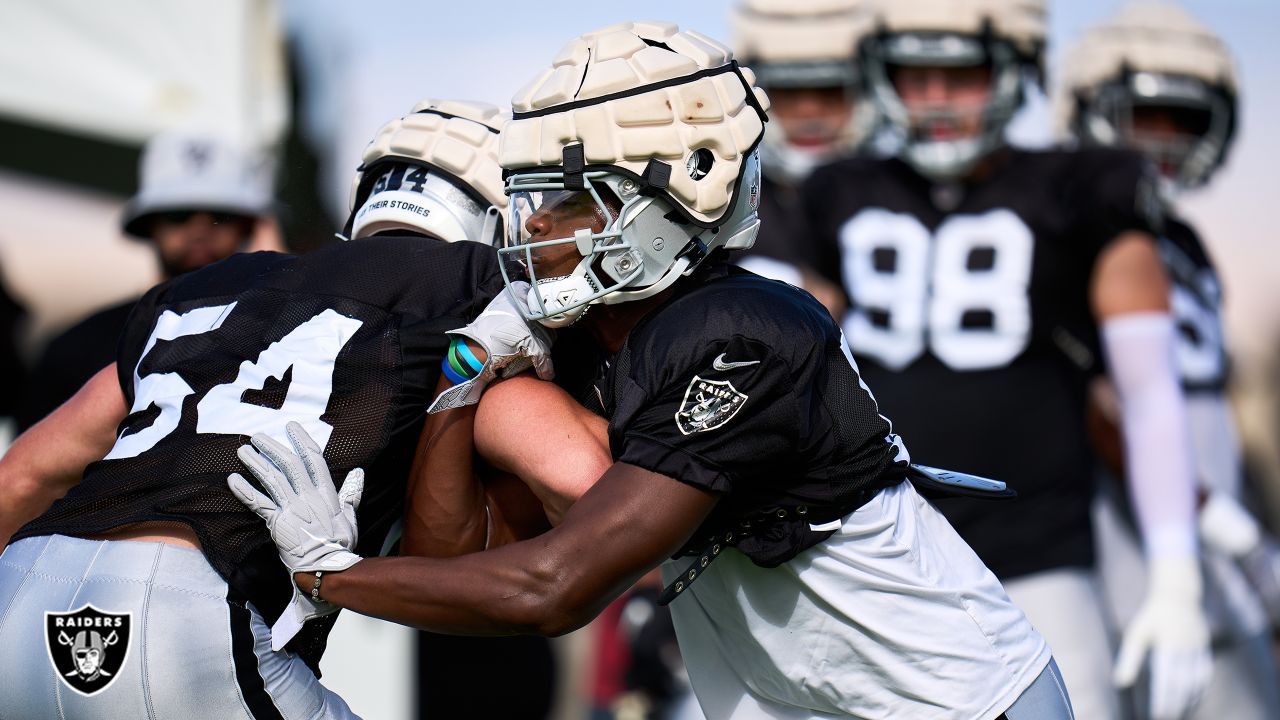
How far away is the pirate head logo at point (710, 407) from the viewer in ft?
7.67

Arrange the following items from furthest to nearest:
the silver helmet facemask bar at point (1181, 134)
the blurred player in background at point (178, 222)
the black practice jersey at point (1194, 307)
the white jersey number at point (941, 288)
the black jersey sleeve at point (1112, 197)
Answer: the silver helmet facemask bar at point (1181, 134)
the black practice jersey at point (1194, 307)
the blurred player in background at point (178, 222)
the white jersey number at point (941, 288)
the black jersey sleeve at point (1112, 197)

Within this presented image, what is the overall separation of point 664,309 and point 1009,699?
2.87 feet

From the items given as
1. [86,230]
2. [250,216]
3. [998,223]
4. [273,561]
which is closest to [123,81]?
[86,230]

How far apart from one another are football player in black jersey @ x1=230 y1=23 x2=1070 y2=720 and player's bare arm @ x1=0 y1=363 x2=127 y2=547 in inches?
18.8

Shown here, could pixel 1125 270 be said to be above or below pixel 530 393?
below

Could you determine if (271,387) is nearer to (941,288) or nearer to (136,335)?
(136,335)

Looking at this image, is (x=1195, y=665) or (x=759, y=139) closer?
(x=759, y=139)

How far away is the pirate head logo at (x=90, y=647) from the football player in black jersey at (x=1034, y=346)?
8.81 ft

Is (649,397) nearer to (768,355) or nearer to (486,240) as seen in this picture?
(768,355)

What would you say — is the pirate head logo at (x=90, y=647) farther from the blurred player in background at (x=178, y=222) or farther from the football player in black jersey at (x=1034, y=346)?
the football player in black jersey at (x=1034, y=346)

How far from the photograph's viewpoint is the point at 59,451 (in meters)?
2.75

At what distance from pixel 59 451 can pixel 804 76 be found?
3805mm

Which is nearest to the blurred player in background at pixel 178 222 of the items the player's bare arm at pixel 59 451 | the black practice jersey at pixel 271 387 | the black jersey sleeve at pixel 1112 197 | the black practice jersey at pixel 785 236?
the black practice jersey at pixel 785 236

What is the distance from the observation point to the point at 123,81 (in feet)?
21.5
